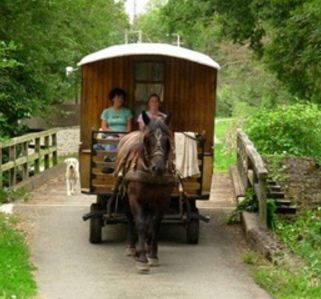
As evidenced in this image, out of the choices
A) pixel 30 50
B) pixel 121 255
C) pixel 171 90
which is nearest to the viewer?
pixel 121 255

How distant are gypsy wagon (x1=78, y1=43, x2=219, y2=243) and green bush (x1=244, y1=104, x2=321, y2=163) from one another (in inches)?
273

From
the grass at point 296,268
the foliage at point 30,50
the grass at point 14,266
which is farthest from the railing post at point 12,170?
the grass at point 296,268

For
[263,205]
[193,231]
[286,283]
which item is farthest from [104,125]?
[286,283]

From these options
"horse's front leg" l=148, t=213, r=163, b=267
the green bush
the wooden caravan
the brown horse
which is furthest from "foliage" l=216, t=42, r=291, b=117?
"horse's front leg" l=148, t=213, r=163, b=267

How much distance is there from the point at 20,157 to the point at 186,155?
7328mm

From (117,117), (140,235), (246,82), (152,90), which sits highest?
(246,82)

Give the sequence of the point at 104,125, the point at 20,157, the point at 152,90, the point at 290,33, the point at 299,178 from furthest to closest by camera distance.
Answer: the point at 20,157, the point at 299,178, the point at 290,33, the point at 152,90, the point at 104,125

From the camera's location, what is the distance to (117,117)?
40.6 feet

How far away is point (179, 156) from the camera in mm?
11203

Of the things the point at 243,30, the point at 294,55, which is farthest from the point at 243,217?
the point at 243,30

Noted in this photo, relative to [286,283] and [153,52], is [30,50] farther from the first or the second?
[286,283]

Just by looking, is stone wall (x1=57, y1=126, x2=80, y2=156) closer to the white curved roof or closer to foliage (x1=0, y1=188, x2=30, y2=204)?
foliage (x1=0, y1=188, x2=30, y2=204)

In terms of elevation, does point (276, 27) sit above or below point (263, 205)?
above

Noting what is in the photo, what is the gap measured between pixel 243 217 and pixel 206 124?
5.31 ft
